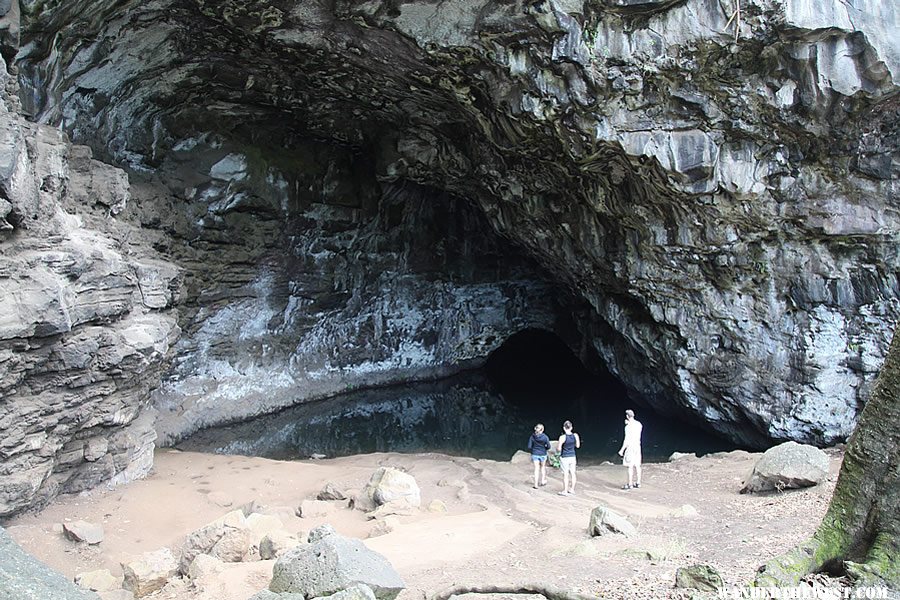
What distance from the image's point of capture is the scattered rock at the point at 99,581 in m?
7.02

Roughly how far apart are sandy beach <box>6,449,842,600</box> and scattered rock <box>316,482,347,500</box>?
0.48 ft

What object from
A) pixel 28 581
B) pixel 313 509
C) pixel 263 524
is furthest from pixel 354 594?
pixel 313 509

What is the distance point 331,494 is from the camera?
35.0 ft

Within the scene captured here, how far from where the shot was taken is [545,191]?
16797 mm

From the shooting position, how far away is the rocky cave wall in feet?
39.7

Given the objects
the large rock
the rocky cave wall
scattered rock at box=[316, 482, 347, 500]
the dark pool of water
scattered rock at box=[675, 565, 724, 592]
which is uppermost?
the rocky cave wall

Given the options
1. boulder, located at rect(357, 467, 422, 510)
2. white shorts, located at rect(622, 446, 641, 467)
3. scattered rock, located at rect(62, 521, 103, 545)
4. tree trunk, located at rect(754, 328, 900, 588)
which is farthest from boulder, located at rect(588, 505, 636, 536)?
scattered rock, located at rect(62, 521, 103, 545)

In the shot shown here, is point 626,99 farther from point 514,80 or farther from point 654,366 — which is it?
point 654,366

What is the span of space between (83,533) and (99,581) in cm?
203

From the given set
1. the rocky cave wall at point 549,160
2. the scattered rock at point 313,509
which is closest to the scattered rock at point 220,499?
the scattered rock at point 313,509

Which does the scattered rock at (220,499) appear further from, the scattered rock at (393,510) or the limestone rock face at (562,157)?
the limestone rock face at (562,157)

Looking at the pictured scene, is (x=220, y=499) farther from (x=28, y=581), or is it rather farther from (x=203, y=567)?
(x=28, y=581)

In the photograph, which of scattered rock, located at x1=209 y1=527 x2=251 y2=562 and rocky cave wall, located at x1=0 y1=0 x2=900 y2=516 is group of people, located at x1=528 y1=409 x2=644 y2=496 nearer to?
scattered rock, located at x1=209 y1=527 x2=251 y2=562

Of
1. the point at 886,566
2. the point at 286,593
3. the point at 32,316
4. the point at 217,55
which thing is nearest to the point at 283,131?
the point at 217,55
